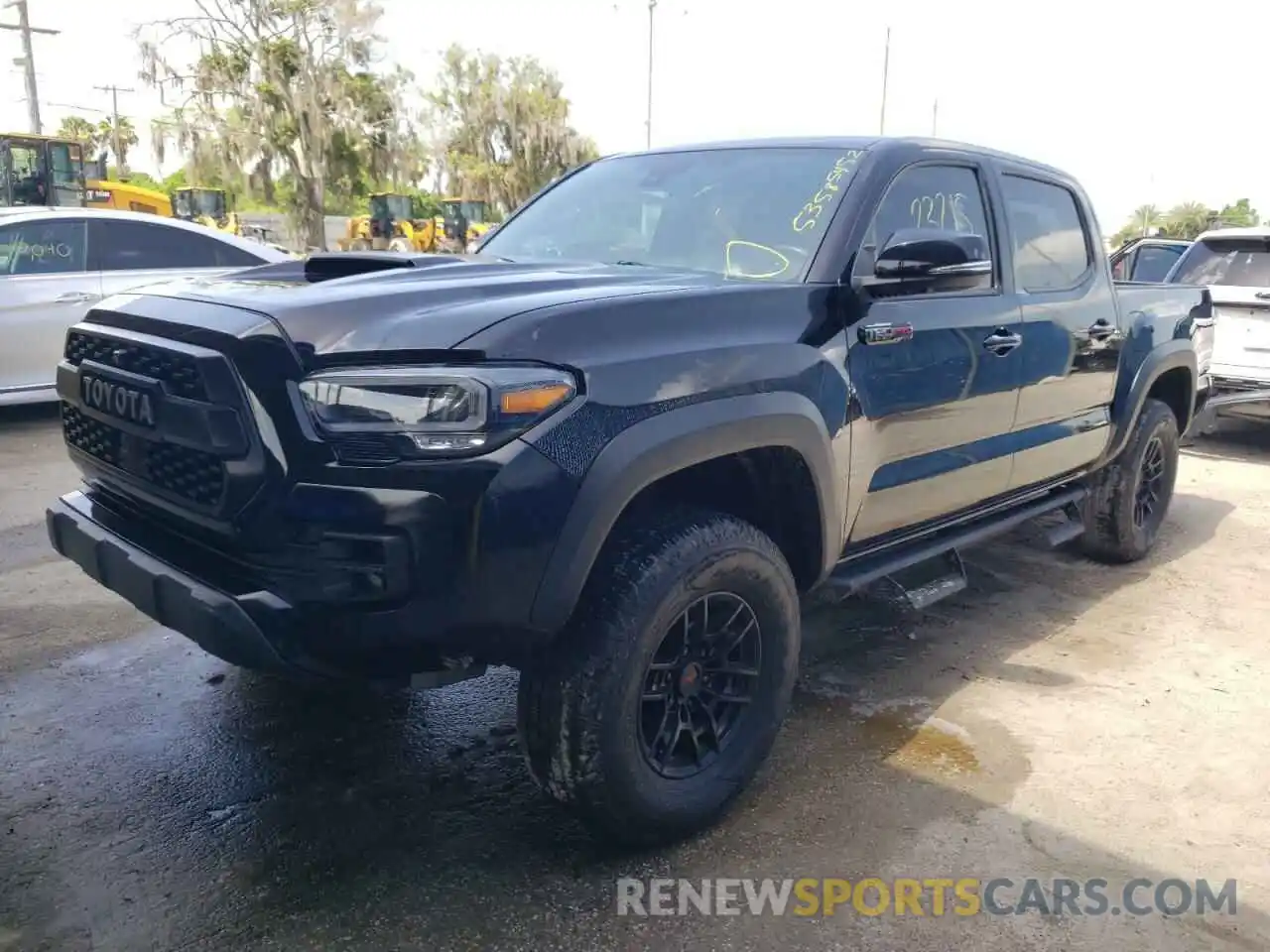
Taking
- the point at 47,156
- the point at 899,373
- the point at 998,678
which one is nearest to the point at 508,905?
the point at 899,373

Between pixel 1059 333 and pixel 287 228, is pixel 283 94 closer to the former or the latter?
pixel 287 228

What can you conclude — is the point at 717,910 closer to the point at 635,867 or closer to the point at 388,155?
the point at 635,867

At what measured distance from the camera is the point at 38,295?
7.66 metres

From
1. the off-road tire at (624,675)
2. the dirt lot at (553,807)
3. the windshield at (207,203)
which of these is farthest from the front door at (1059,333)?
the windshield at (207,203)

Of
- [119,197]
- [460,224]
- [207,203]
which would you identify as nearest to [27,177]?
[119,197]

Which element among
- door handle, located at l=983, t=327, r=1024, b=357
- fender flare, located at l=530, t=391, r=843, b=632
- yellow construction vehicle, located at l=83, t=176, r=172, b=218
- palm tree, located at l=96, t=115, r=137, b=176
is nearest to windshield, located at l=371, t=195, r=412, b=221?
yellow construction vehicle, located at l=83, t=176, r=172, b=218

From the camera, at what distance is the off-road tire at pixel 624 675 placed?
2518 mm

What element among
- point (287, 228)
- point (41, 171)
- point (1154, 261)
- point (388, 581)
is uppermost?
point (41, 171)

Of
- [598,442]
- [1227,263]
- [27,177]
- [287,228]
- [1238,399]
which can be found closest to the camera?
[598,442]

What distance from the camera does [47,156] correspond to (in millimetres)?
18625

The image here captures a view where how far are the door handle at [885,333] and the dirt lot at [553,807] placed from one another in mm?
1327

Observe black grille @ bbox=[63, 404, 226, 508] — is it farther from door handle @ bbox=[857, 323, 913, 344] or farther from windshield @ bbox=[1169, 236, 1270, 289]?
windshield @ bbox=[1169, 236, 1270, 289]

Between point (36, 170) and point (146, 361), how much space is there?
63.1ft

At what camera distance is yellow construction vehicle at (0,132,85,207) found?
60.0 feet
